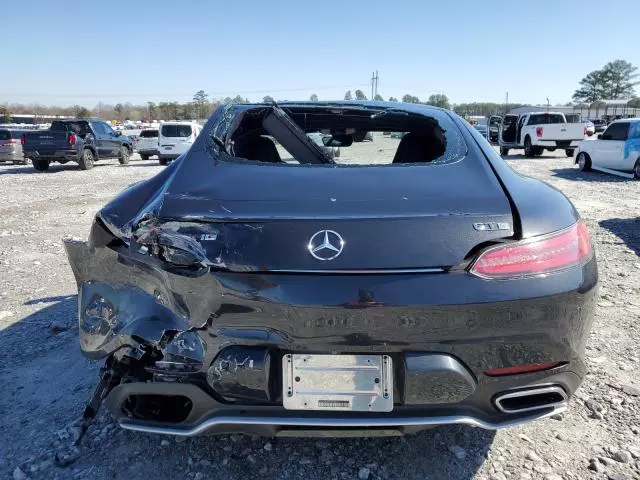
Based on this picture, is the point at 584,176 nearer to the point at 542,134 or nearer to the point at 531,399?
the point at 542,134

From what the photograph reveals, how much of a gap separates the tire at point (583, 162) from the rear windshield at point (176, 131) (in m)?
14.3

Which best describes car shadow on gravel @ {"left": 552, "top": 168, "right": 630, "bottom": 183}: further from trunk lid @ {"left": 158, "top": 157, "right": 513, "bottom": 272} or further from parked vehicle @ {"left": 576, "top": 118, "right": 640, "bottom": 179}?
trunk lid @ {"left": 158, "top": 157, "right": 513, "bottom": 272}

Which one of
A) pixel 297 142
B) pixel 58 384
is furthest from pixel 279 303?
pixel 58 384

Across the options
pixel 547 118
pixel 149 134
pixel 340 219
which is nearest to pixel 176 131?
pixel 149 134

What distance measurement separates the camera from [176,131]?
1975 cm

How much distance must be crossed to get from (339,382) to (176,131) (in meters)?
19.7

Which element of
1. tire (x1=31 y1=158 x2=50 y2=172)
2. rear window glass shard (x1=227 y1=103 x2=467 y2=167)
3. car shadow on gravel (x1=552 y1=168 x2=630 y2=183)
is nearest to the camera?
rear window glass shard (x1=227 y1=103 x2=467 y2=167)

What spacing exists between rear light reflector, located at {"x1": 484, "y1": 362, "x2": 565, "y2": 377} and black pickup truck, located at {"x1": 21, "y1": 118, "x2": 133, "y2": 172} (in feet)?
61.0

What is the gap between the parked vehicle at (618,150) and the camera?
12602 millimetres

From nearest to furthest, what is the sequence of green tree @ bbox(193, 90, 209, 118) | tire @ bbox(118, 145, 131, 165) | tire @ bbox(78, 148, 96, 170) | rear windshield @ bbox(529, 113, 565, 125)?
1. tire @ bbox(78, 148, 96, 170)
2. tire @ bbox(118, 145, 131, 165)
3. rear windshield @ bbox(529, 113, 565, 125)
4. green tree @ bbox(193, 90, 209, 118)

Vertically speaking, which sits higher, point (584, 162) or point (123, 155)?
point (584, 162)

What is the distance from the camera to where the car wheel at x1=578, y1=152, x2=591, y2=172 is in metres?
14.6

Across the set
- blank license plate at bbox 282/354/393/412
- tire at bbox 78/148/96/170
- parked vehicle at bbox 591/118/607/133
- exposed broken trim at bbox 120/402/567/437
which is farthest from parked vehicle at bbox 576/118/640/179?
parked vehicle at bbox 591/118/607/133

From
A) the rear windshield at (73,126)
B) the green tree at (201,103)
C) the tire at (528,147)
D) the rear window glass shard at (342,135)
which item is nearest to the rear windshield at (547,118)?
the tire at (528,147)
